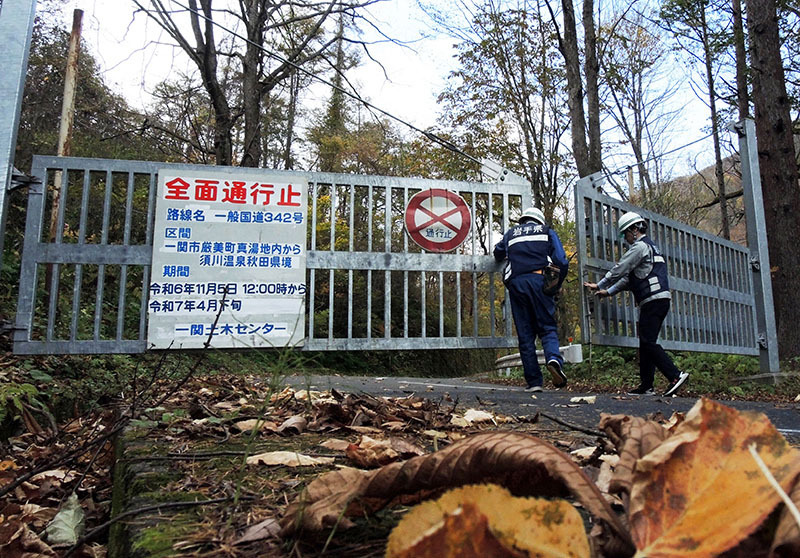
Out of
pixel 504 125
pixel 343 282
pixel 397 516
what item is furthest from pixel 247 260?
pixel 504 125

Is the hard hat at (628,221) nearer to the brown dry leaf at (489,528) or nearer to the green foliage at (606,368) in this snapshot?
the green foliage at (606,368)

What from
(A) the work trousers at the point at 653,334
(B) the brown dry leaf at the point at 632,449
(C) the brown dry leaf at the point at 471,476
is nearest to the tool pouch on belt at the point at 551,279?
(A) the work trousers at the point at 653,334

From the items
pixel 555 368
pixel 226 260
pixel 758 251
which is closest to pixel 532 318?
pixel 555 368

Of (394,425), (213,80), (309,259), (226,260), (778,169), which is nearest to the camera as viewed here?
(394,425)

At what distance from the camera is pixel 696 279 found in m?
7.27

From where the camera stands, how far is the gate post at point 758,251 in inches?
290

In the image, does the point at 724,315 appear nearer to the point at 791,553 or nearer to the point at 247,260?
the point at 247,260

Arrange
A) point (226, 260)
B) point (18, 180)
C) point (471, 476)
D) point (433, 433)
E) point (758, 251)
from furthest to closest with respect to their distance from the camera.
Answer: point (758, 251)
point (226, 260)
point (18, 180)
point (433, 433)
point (471, 476)

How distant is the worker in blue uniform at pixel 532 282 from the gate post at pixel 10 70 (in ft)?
14.1

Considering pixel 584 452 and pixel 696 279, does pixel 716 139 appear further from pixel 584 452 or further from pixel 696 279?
pixel 584 452

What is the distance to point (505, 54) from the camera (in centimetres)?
1959

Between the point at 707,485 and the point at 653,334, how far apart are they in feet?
20.3

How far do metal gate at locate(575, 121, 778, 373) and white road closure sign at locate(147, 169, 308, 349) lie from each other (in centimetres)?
316

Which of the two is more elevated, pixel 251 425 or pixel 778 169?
pixel 778 169
